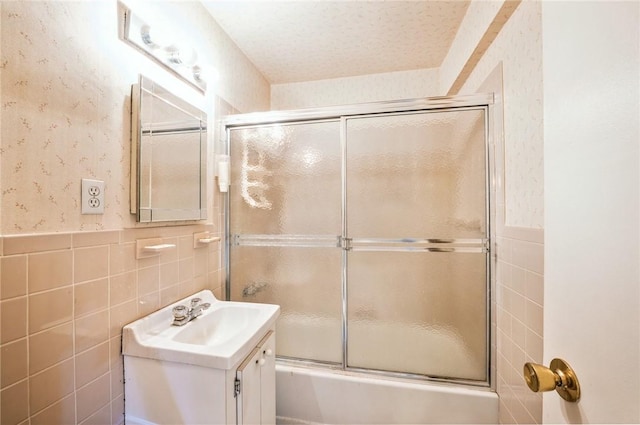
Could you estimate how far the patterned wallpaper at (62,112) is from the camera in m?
0.71

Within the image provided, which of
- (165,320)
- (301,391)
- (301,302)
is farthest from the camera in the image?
(301,302)

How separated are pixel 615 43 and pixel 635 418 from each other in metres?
0.52

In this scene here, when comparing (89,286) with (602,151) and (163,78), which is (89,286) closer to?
(163,78)

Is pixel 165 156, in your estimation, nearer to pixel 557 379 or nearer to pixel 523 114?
pixel 557 379

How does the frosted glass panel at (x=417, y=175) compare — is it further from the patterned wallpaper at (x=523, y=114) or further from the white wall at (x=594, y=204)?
the white wall at (x=594, y=204)

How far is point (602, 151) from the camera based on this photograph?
389mm

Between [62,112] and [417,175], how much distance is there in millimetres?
1572

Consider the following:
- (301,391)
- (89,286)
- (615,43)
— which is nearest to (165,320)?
(89,286)

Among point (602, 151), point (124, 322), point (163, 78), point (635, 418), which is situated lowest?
point (124, 322)

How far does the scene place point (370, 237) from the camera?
1571 mm

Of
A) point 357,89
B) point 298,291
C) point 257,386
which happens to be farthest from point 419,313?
point 357,89

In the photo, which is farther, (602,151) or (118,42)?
(118,42)

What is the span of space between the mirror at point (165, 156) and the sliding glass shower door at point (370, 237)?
34cm

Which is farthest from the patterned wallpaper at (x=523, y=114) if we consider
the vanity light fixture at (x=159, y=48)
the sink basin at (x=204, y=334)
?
the vanity light fixture at (x=159, y=48)
